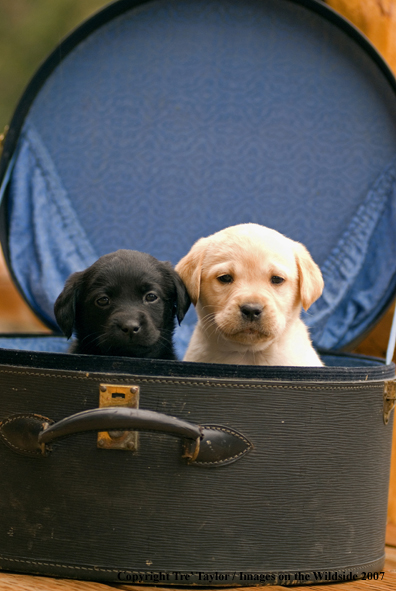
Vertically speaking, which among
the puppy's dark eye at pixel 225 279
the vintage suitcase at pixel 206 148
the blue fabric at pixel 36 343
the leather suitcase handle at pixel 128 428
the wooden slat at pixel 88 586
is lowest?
the wooden slat at pixel 88 586

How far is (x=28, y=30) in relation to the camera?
7.91 m

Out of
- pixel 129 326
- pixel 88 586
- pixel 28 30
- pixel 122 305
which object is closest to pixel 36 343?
pixel 122 305

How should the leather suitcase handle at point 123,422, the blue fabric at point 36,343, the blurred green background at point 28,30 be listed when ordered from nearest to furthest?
the leather suitcase handle at point 123,422, the blue fabric at point 36,343, the blurred green background at point 28,30

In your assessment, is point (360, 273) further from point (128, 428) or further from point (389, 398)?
point (128, 428)

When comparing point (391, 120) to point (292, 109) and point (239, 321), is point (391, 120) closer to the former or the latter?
point (292, 109)

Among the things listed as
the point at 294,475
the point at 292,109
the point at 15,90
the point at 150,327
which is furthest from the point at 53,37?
the point at 294,475

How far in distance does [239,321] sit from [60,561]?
32.8 inches

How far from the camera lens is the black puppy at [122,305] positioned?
6.14ft

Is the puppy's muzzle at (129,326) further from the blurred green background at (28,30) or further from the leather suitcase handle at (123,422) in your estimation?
the blurred green background at (28,30)

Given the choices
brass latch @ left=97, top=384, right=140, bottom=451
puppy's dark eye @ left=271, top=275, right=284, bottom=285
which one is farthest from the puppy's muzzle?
puppy's dark eye @ left=271, top=275, right=284, bottom=285

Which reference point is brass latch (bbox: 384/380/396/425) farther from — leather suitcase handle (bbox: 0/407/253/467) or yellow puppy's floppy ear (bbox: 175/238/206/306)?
yellow puppy's floppy ear (bbox: 175/238/206/306)

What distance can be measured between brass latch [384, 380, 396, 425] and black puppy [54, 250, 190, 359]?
2.22ft

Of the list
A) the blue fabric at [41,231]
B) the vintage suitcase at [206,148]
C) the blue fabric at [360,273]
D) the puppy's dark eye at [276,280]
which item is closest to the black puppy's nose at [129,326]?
the puppy's dark eye at [276,280]

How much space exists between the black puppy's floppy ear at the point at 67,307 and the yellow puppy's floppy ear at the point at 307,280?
744mm
